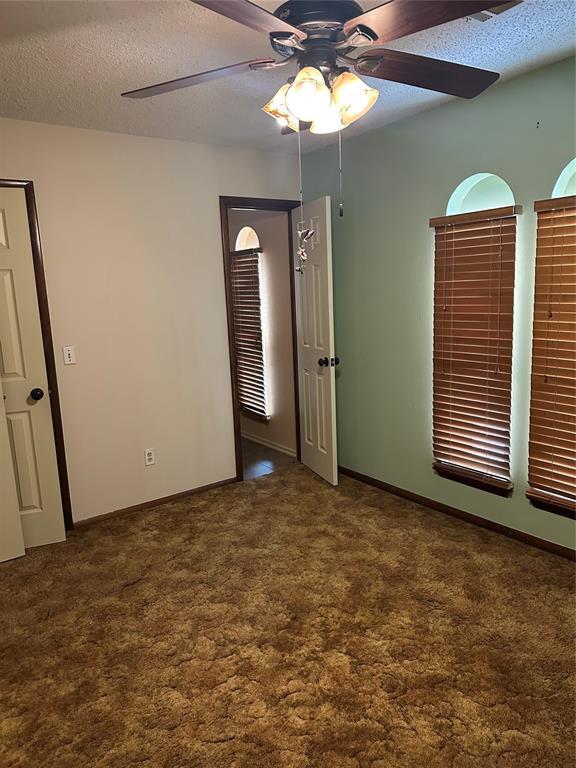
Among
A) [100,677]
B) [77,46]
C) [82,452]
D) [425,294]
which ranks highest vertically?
[77,46]

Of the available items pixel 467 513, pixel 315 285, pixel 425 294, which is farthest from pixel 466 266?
pixel 467 513

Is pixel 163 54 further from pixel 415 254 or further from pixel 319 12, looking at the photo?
pixel 415 254

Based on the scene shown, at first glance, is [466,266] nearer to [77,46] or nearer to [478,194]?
[478,194]

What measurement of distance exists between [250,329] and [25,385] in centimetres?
235

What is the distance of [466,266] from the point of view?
2.96 m

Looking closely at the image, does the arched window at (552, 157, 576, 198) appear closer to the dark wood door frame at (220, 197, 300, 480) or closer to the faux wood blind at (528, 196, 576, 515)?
the faux wood blind at (528, 196, 576, 515)

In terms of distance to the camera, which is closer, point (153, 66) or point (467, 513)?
point (153, 66)

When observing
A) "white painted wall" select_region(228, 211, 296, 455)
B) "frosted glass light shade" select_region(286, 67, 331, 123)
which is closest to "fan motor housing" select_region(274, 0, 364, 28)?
"frosted glass light shade" select_region(286, 67, 331, 123)

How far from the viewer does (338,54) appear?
1585 mm

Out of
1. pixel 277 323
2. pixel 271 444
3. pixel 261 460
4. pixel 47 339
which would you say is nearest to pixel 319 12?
pixel 47 339

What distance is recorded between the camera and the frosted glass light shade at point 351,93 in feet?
5.30

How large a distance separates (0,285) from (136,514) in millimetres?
1681

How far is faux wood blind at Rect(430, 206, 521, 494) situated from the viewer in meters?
2.81

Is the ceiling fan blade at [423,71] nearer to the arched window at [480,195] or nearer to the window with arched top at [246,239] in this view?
the arched window at [480,195]
